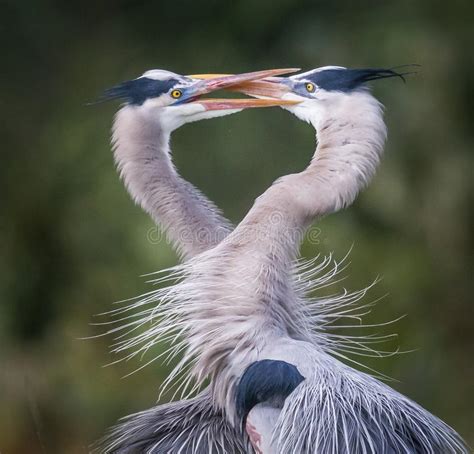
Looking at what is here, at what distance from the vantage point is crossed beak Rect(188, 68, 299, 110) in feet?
9.52

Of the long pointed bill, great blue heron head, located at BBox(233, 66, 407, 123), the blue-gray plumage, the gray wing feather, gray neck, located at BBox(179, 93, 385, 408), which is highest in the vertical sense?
great blue heron head, located at BBox(233, 66, 407, 123)

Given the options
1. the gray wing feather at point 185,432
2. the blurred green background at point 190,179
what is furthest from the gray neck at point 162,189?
the gray wing feather at point 185,432

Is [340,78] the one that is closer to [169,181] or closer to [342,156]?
[342,156]

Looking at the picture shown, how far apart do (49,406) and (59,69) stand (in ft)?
3.59

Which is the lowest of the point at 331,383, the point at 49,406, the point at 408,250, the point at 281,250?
the point at 49,406

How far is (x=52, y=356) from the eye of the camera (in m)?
3.37

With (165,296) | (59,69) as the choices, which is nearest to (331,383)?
(165,296)

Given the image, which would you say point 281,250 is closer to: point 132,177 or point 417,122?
point 132,177

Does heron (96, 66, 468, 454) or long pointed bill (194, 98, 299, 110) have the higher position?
long pointed bill (194, 98, 299, 110)

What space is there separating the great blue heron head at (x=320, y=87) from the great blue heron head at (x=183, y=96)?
3 cm

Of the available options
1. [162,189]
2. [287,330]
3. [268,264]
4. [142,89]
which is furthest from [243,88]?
[287,330]

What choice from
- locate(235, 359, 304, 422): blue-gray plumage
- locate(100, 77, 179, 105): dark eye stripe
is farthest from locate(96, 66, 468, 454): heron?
locate(100, 77, 179, 105): dark eye stripe

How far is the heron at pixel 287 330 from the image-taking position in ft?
7.87

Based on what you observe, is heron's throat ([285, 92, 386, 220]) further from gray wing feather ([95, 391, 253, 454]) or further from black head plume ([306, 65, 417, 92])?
gray wing feather ([95, 391, 253, 454])
